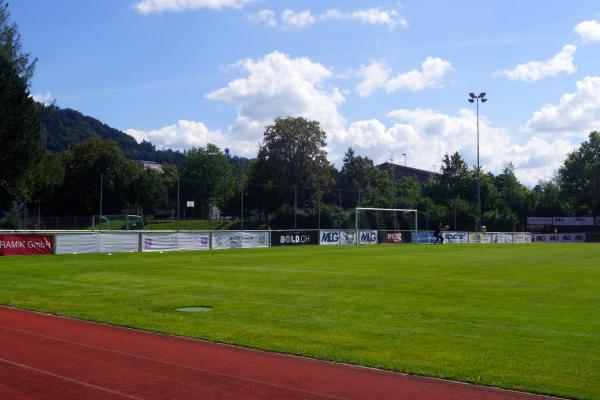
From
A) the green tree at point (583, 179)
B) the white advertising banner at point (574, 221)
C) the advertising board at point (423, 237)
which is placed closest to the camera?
the advertising board at point (423, 237)

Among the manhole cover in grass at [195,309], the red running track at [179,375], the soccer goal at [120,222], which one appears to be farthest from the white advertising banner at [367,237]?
the red running track at [179,375]

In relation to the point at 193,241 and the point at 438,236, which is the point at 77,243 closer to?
the point at 193,241

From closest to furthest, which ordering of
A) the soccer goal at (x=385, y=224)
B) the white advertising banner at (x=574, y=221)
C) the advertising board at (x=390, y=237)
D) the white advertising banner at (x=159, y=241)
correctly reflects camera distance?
1. the white advertising banner at (x=159, y=241)
2. the soccer goal at (x=385, y=224)
3. the advertising board at (x=390, y=237)
4. the white advertising banner at (x=574, y=221)

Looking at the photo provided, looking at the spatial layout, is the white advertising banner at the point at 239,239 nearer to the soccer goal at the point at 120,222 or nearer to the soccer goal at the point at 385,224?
the soccer goal at the point at 385,224

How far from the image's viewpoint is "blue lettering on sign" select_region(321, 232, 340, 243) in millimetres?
57862

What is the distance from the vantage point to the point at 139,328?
42.0ft

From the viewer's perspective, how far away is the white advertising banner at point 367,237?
203ft

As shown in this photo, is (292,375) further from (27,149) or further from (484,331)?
(27,149)

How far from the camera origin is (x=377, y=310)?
15.2 m

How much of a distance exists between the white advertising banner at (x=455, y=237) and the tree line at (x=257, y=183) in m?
3.32

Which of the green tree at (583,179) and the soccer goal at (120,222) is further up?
the green tree at (583,179)

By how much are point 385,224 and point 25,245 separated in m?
42.1

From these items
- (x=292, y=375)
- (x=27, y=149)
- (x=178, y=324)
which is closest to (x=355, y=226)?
(x=27, y=149)

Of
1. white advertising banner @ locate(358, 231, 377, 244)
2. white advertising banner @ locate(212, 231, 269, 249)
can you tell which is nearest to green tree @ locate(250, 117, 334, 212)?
white advertising banner @ locate(358, 231, 377, 244)
